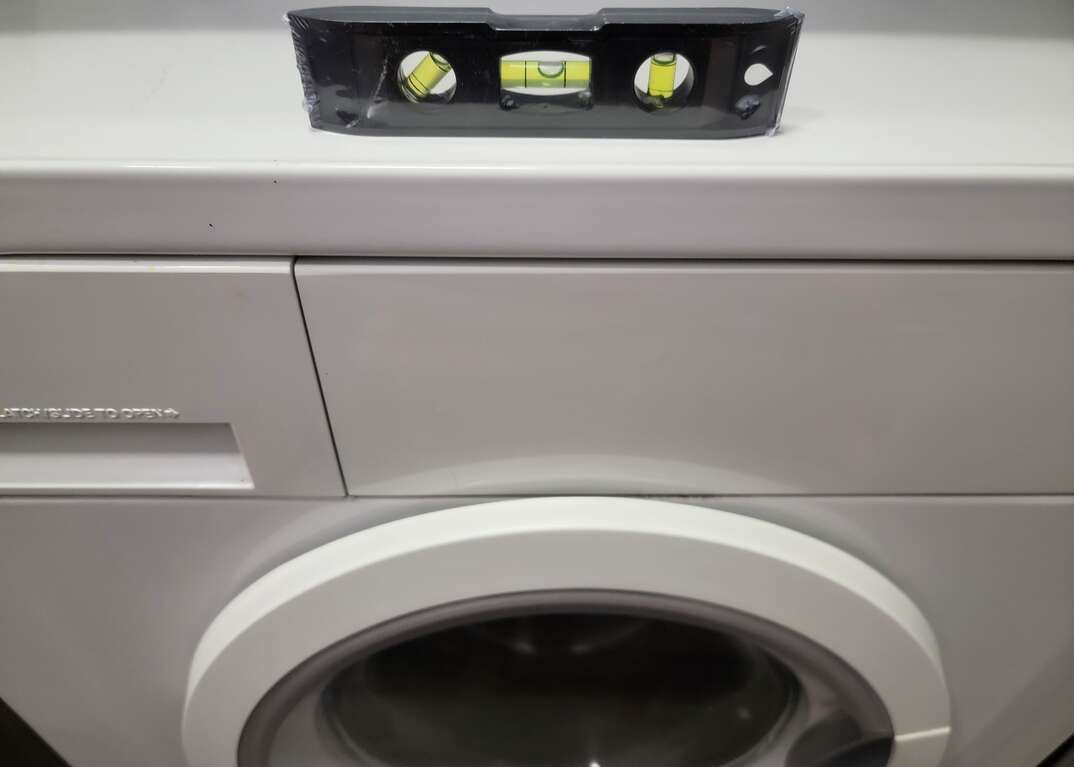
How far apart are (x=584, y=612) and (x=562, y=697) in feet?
0.64

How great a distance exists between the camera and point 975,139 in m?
0.30

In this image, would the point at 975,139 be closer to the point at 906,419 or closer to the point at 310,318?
the point at 906,419

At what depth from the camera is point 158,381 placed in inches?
12.7

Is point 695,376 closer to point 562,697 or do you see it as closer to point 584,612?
point 584,612

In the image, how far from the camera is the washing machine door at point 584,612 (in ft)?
1.19

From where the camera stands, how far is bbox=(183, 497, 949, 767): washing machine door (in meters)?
0.36

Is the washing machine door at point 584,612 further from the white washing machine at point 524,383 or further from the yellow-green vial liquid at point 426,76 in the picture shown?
the yellow-green vial liquid at point 426,76

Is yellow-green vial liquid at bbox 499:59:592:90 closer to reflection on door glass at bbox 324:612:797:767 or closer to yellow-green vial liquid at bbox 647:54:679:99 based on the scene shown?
yellow-green vial liquid at bbox 647:54:679:99

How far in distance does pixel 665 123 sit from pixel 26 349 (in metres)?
0.28

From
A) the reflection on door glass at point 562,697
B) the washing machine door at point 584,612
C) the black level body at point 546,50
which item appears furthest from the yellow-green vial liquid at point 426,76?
the reflection on door glass at point 562,697

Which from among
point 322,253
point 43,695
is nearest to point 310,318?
point 322,253

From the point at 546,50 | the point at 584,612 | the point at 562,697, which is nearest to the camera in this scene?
the point at 546,50

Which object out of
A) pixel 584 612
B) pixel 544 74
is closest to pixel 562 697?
pixel 584 612

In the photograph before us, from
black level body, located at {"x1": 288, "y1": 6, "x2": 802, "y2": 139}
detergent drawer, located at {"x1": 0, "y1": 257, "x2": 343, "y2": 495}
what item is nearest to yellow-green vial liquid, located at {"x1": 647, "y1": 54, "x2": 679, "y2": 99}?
black level body, located at {"x1": 288, "y1": 6, "x2": 802, "y2": 139}
